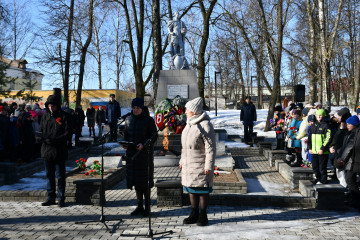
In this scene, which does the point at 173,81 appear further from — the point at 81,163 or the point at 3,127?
the point at 3,127

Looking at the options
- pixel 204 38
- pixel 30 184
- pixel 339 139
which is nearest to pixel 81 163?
pixel 30 184

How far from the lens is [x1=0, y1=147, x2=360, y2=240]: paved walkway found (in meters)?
4.70

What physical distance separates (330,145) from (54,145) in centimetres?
535

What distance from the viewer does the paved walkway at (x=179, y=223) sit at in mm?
4703

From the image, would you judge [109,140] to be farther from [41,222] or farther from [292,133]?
[41,222]

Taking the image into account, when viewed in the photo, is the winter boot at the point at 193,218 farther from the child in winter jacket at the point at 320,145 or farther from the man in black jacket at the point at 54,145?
the child in winter jacket at the point at 320,145

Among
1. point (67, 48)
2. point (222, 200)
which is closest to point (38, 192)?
point (222, 200)

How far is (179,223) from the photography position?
205 inches

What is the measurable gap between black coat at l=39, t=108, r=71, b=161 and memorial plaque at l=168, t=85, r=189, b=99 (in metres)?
8.31

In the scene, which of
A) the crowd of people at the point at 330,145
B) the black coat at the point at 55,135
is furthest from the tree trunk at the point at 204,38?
the black coat at the point at 55,135

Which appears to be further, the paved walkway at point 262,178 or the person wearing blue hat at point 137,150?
the paved walkway at point 262,178

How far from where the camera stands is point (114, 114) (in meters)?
14.3

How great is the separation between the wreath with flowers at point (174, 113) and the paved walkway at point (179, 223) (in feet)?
17.8

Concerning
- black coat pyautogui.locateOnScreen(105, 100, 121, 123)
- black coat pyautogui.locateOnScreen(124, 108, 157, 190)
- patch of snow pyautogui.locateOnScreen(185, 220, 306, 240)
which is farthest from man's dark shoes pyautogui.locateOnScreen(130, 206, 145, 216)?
black coat pyautogui.locateOnScreen(105, 100, 121, 123)
